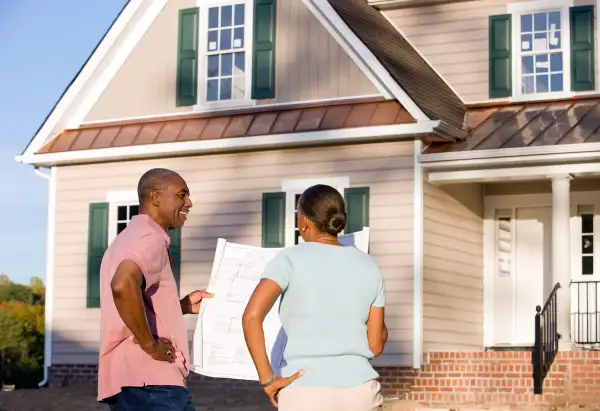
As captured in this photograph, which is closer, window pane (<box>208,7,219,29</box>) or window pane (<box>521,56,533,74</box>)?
window pane (<box>521,56,533,74</box>)

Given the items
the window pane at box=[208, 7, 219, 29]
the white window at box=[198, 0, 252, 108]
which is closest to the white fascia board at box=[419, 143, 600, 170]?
the white window at box=[198, 0, 252, 108]

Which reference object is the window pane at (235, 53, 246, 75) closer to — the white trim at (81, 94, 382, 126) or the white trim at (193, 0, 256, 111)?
the white trim at (193, 0, 256, 111)

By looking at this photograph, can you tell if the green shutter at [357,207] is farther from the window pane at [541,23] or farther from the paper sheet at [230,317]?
the paper sheet at [230,317]

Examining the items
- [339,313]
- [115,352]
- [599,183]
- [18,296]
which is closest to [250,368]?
[115,352]

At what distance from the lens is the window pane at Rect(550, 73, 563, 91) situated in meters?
17.0

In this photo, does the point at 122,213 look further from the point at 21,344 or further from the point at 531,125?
the point at 21,344

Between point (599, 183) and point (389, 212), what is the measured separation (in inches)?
120

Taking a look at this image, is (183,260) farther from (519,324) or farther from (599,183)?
(599,183)

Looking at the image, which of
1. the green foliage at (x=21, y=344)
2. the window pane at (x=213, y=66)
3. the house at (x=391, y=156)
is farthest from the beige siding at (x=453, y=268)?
the green foliage at (x=21, y=344)

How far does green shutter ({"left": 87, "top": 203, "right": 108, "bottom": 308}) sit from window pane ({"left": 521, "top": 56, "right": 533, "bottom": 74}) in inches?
256

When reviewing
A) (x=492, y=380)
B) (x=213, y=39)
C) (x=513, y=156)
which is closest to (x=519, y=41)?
(x=513, y=156)

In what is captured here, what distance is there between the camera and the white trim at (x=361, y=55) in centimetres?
1584

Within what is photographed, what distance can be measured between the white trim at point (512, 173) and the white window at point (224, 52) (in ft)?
10.9

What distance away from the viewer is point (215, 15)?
17922 millimetres
